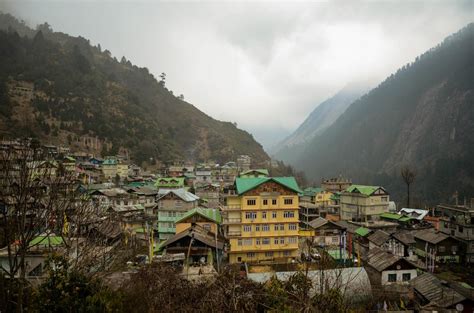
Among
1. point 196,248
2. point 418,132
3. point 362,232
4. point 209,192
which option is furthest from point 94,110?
point 418,132

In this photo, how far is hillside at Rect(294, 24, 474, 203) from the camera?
86550 mm

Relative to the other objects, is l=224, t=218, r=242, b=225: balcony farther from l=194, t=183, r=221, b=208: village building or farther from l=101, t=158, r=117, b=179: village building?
l=101, t=158, r=117, b=179: village building

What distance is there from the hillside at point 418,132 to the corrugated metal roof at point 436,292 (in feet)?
211

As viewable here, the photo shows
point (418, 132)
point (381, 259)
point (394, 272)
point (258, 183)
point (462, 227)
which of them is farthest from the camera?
point (418, 132)

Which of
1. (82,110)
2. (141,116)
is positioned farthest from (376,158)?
(82,110)

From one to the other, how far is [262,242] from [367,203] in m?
25.9

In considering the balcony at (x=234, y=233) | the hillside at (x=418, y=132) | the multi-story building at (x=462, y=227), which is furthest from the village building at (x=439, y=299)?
the hillside at (x=418, y=132)

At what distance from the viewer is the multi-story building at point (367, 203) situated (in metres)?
45.7

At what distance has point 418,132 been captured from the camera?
403 ft

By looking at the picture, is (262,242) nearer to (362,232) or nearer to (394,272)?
(394,272)

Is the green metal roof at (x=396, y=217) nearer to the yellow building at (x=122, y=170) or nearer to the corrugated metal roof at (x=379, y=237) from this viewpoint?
the corrugated metal roof at (x=379, y=237)

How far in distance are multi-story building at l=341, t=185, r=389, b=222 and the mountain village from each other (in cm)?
31

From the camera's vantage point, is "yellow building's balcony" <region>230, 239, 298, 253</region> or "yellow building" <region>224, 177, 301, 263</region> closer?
"yellow building's balcony" <region>230, 239, 298, 253</region>

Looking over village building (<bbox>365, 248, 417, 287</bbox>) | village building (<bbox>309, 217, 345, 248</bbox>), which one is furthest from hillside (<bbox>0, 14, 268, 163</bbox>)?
village building (<bbox>365, 248, 417, 287</bbox>)
